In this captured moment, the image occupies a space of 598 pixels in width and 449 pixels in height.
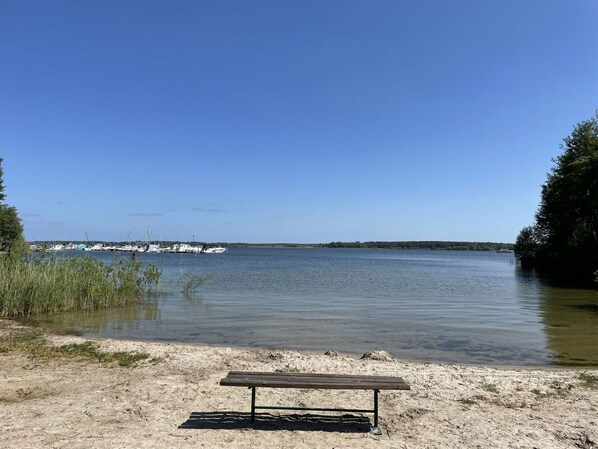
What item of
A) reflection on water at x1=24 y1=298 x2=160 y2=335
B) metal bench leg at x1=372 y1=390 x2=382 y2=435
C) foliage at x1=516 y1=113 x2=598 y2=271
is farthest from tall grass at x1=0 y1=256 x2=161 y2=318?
foliage at x1=516 y1=113 x2=598 y2=271

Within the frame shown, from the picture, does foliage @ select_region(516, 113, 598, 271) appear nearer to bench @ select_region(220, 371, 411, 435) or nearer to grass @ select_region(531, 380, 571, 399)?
grass @ select_region(531, 380, 571, 399)

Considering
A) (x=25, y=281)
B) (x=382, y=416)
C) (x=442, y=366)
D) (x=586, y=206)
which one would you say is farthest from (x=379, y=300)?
(x=586, y=206)

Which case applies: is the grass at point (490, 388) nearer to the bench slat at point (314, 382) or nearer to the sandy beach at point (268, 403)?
the sandy beach at point (268, 403)

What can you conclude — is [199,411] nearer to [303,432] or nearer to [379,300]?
[303,432]

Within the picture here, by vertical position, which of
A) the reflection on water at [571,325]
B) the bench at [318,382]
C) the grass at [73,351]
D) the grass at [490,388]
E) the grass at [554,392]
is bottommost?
the reflection on water at [571,325]

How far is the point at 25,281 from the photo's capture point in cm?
1484

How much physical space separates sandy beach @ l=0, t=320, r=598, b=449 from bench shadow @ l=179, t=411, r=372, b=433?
0.04ft

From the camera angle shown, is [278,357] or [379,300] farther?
[379,300]

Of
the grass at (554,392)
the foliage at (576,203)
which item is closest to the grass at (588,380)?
the grass at (554,392)

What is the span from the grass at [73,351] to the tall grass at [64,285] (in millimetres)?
4697

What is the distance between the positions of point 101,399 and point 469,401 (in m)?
5.21

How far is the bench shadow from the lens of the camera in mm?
5344

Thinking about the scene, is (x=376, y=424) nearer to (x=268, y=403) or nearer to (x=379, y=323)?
(x=268, y=403)

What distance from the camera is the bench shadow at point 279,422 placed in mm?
5344
